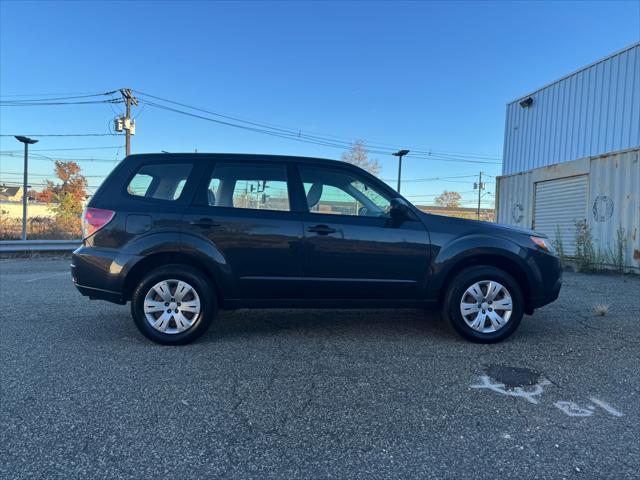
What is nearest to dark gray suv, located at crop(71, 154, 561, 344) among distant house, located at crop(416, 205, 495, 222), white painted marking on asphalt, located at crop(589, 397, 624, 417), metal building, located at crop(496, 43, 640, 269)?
distant house, located at crop(416, 205, 495, 222)

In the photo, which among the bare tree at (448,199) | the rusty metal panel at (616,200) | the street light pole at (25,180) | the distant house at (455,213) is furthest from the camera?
the bare tree at (448,199)

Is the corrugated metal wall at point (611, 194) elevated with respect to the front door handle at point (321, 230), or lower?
elevated

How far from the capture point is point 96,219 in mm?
4078

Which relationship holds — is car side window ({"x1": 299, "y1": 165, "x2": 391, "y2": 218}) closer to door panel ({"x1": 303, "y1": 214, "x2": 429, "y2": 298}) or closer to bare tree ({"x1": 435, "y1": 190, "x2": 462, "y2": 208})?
door panel ({"x1": 303, "y1": 214, "x2": 429, "y2": 298})

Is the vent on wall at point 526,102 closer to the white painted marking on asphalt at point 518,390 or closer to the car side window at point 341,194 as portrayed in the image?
the car side window at point 341,194

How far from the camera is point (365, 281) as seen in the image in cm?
423

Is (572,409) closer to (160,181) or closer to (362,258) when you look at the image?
(362,258)

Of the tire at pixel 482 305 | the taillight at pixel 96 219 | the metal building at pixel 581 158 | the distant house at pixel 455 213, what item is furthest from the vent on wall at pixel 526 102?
the taillight at pixel 96 219

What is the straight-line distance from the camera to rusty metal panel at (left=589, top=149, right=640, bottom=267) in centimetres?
950

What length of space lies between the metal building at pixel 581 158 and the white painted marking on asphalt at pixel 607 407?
8078 mm

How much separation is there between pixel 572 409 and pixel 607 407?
0.85ft

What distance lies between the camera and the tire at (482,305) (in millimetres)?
4242

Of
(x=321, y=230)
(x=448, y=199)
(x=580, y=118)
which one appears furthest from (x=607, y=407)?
(x=448, y=199)

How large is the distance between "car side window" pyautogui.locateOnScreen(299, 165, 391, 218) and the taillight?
1895 mm
